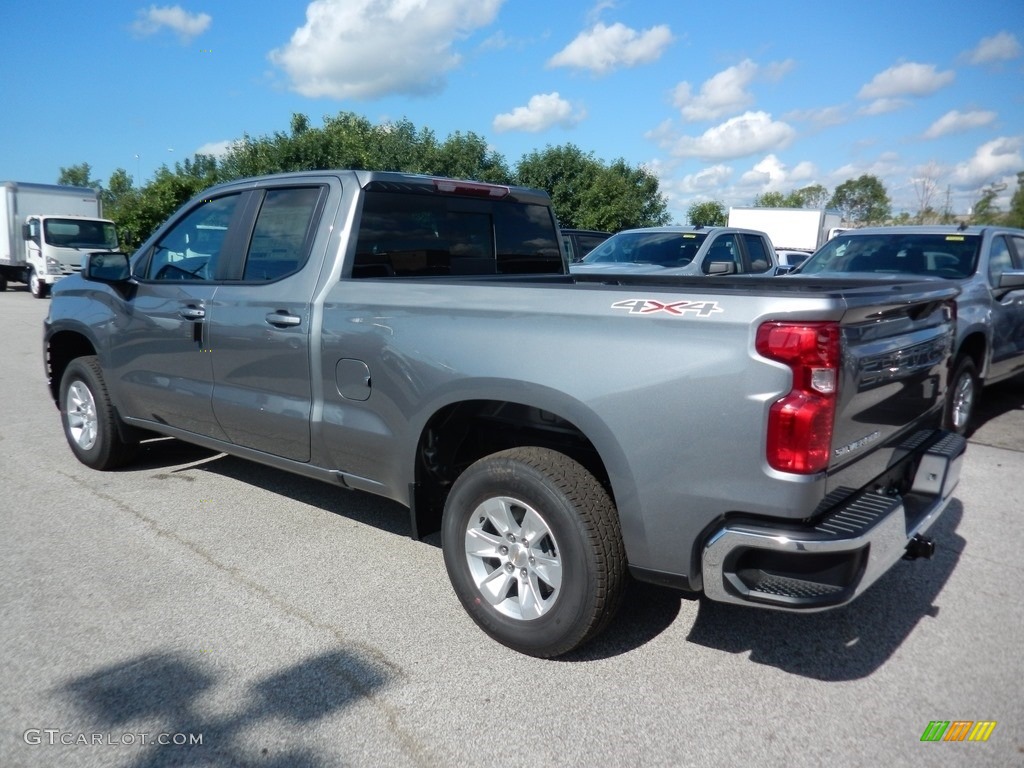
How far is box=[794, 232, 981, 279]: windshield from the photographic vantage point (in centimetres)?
718

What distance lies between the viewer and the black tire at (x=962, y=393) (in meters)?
6.39

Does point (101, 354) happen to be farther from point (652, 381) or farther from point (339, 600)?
point (652, 381)

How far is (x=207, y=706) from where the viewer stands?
113 inches

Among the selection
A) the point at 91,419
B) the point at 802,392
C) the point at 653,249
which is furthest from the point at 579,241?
the point at 802,392

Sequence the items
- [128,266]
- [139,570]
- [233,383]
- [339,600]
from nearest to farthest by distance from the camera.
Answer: [339,600], [139,570], [233,383], [128,266]

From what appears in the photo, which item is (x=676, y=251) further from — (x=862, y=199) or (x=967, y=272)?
(x=862, y=199)

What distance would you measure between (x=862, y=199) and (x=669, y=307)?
8534 centimetres

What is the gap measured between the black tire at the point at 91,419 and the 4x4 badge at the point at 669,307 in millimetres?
4053

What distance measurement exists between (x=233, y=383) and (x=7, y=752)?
2.16 metres

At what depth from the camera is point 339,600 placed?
3730 millimetres

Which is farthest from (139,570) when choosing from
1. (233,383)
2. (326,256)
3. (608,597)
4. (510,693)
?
(608,597)

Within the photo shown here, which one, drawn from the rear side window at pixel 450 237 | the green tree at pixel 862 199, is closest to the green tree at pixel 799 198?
the green tree at pixel 862 199

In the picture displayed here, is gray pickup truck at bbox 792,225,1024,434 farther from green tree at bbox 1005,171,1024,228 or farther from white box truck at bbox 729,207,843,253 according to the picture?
green tree at bbox 1005,171,1024,228

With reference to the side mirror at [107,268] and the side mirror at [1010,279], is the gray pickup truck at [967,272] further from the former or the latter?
the side mirror at [107,268]
